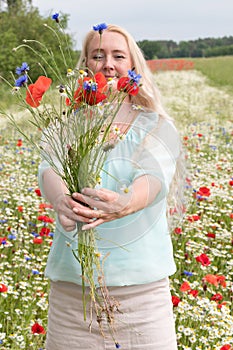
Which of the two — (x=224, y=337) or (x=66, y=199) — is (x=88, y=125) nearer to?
(x=66, y=199)

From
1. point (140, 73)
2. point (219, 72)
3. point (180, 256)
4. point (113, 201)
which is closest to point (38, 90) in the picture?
Answer: point (113, 201)

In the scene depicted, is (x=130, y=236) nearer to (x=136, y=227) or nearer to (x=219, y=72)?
(x=136, y=227)

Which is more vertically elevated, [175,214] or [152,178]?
[152,178]

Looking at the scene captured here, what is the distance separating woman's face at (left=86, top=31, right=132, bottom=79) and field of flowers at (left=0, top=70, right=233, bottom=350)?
0.47 meters

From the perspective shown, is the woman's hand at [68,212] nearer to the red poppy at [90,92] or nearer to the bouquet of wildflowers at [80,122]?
the bouquet of wildflowers at [80,122]

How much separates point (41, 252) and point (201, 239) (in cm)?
116

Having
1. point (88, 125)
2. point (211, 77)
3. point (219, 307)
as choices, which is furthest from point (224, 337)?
point (211, 77)

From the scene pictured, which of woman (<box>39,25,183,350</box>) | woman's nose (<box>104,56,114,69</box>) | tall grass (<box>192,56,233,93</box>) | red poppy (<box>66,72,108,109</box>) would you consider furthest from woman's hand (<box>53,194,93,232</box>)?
tall grass (<box>192,56,233,93</box>)

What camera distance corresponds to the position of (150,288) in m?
1.84

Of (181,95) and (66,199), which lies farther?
(181,95)

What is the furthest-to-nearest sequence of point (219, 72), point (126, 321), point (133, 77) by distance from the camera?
point (219, 72), point (126, 321), point (133, 77)

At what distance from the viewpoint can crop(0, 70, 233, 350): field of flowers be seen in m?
2.83

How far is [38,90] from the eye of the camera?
59.6 inches

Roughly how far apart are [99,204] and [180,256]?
211 cm
